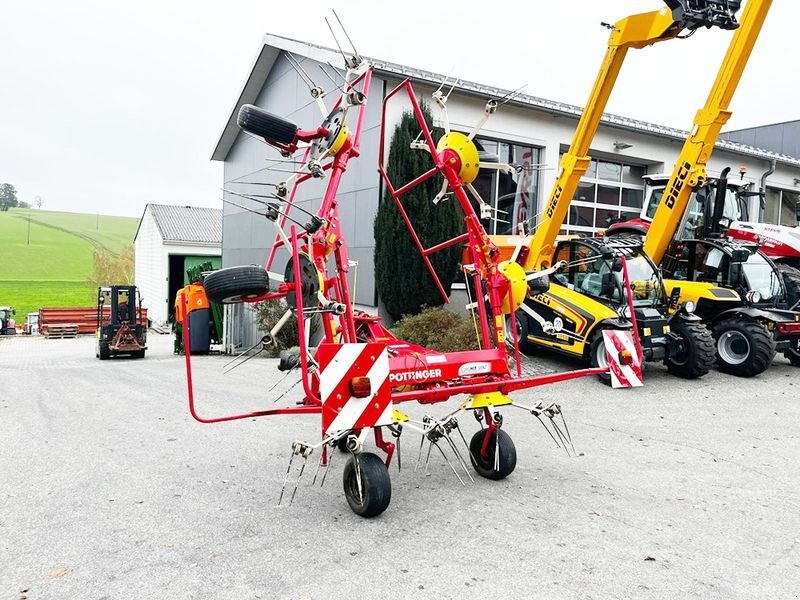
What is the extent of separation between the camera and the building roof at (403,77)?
1237 cm

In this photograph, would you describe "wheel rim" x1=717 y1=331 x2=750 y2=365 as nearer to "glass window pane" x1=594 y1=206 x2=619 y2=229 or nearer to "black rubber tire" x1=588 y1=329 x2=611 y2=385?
"black rubber tire" x1=588 y1=329 x2=611 y2=385

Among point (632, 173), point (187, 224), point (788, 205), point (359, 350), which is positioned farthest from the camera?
point (187, 224)

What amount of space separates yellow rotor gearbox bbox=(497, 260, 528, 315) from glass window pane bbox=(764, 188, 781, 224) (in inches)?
752

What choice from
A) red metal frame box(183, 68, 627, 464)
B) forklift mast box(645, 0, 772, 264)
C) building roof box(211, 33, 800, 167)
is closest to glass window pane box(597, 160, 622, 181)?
building roof box(211, 33, 800, 167)

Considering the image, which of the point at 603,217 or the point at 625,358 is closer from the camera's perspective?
the point at 625,358

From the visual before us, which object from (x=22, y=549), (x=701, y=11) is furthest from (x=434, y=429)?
(x=701, y=11)

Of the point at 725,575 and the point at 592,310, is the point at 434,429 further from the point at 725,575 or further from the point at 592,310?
the point at 592,310

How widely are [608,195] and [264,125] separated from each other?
13922mm

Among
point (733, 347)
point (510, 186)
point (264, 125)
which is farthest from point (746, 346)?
point (264, 125)

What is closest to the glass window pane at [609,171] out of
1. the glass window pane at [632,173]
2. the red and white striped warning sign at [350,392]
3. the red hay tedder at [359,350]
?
the glass window pane at [632,173]

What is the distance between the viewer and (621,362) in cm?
470

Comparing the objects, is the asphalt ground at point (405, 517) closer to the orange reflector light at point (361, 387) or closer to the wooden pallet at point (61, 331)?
the orange reflector light at point (361, 387)

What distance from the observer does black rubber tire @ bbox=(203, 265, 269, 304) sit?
3777 millimetres

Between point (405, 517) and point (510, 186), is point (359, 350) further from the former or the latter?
point (510, 186)
